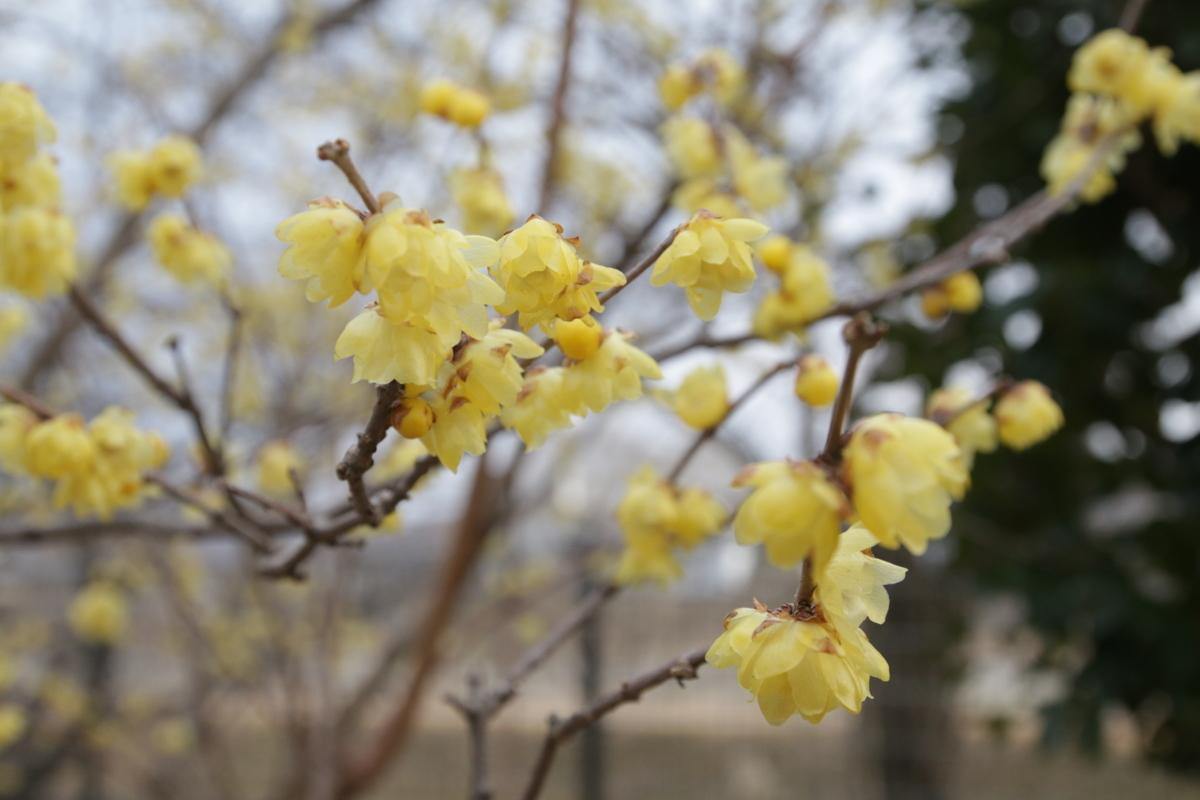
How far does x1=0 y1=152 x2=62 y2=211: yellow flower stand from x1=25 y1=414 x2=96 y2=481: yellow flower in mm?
330

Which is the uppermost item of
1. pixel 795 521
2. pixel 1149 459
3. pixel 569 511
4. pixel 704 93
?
pixel 569 511

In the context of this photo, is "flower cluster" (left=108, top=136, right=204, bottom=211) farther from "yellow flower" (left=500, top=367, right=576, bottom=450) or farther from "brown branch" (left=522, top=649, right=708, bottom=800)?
"brown branch" (left=522, top=649, right=708, bottom=800)

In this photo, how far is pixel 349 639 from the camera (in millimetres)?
4637

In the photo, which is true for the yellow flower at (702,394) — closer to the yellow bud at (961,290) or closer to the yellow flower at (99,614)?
the yellow bud at (961,290)

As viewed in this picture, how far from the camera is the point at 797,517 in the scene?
1.81 ft

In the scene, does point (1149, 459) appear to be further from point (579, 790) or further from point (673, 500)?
point (579, 790)

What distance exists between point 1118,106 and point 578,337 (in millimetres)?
1560

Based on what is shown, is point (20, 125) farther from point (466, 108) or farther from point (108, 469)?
point (466, 108)

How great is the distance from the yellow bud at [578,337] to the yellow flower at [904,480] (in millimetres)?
314

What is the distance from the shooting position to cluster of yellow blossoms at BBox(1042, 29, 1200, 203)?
161cm

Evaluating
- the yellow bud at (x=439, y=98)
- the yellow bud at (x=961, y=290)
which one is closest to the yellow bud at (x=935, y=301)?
the yellow bud at (x=961, y=290)

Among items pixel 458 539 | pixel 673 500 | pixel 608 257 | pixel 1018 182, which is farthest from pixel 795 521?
pixel 1018 182

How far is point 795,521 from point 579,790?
15.3 ft

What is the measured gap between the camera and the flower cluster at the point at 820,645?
0.64 metres
